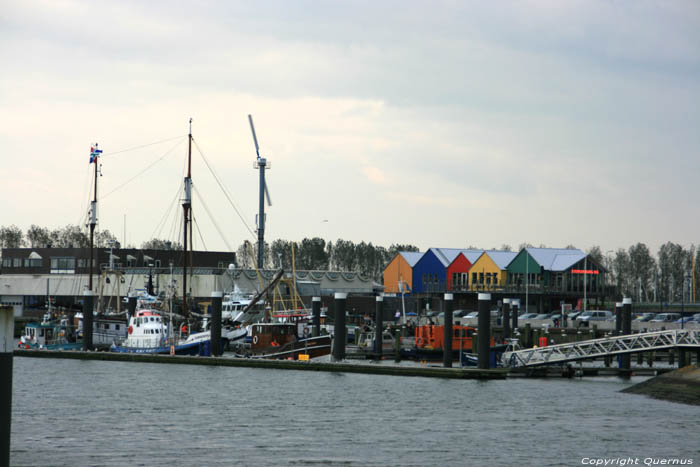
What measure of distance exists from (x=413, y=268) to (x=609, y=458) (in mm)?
117622

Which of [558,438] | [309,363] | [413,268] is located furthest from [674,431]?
[413,268]

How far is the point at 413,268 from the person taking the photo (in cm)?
15062

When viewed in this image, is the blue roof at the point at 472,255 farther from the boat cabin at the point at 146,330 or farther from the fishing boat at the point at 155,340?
the boat cabin at the point at 146,330

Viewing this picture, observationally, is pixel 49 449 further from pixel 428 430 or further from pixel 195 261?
pixel 195 261

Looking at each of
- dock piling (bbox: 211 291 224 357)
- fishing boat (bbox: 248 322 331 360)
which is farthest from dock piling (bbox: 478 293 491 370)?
dock piling (bbox: 211 291 224 357)

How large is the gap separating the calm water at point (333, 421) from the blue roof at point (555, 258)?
72092mm

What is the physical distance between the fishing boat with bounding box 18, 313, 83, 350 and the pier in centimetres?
382

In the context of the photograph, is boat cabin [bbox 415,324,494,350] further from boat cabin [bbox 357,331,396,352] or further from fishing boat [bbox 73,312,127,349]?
fishing boat [bbox 73,312,127,349]

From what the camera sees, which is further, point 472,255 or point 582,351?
point 472,255

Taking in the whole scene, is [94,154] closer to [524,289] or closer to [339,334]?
[339,334]

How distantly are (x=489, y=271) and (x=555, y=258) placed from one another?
10.1m

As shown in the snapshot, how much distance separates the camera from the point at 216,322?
6731 centimetres

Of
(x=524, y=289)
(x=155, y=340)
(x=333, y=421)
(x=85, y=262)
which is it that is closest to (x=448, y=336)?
(x=333, y=421)

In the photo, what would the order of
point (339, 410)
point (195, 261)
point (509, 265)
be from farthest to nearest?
point (195, 261) → point (509, 265) → point (339, 410)
